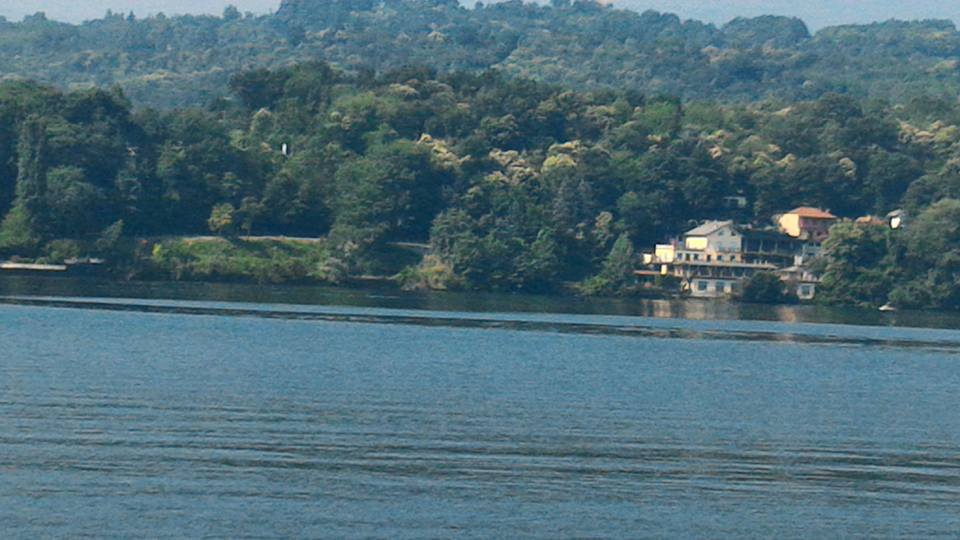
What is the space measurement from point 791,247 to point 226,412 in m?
88.1

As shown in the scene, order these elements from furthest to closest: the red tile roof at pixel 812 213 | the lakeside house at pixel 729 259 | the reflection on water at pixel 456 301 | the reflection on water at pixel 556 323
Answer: the red tile roof at pixel 812 213, the lakeside house at pixel 729 259, the reflection on water at pixel 456 301, the reflection on water at pixel 556 323

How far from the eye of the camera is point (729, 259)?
116062 mm

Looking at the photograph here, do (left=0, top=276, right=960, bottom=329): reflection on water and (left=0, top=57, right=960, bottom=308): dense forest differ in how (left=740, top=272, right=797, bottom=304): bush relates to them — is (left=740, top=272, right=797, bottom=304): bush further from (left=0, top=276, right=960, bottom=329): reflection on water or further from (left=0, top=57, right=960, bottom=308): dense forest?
(left=0, top=276, right=960, bottom=329): reflection on water

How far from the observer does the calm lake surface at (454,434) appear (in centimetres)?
2577

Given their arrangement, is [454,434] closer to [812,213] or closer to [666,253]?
[666,253]

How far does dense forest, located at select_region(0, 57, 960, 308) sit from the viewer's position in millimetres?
106312

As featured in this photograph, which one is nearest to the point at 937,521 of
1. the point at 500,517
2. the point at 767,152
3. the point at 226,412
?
the point at 500,517

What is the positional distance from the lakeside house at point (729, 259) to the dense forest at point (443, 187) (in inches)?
101

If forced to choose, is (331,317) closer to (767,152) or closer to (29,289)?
(29,289)

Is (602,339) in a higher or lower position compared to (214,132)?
lower

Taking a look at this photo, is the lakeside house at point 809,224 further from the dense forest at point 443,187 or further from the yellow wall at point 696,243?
the yellow wall at point 696,243

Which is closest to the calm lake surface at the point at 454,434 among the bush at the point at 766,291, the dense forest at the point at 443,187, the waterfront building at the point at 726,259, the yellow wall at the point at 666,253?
the dense forest at the point at 443,187

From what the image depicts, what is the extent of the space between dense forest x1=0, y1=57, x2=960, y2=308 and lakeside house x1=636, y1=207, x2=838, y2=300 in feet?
8.40

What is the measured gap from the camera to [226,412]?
117 ft
